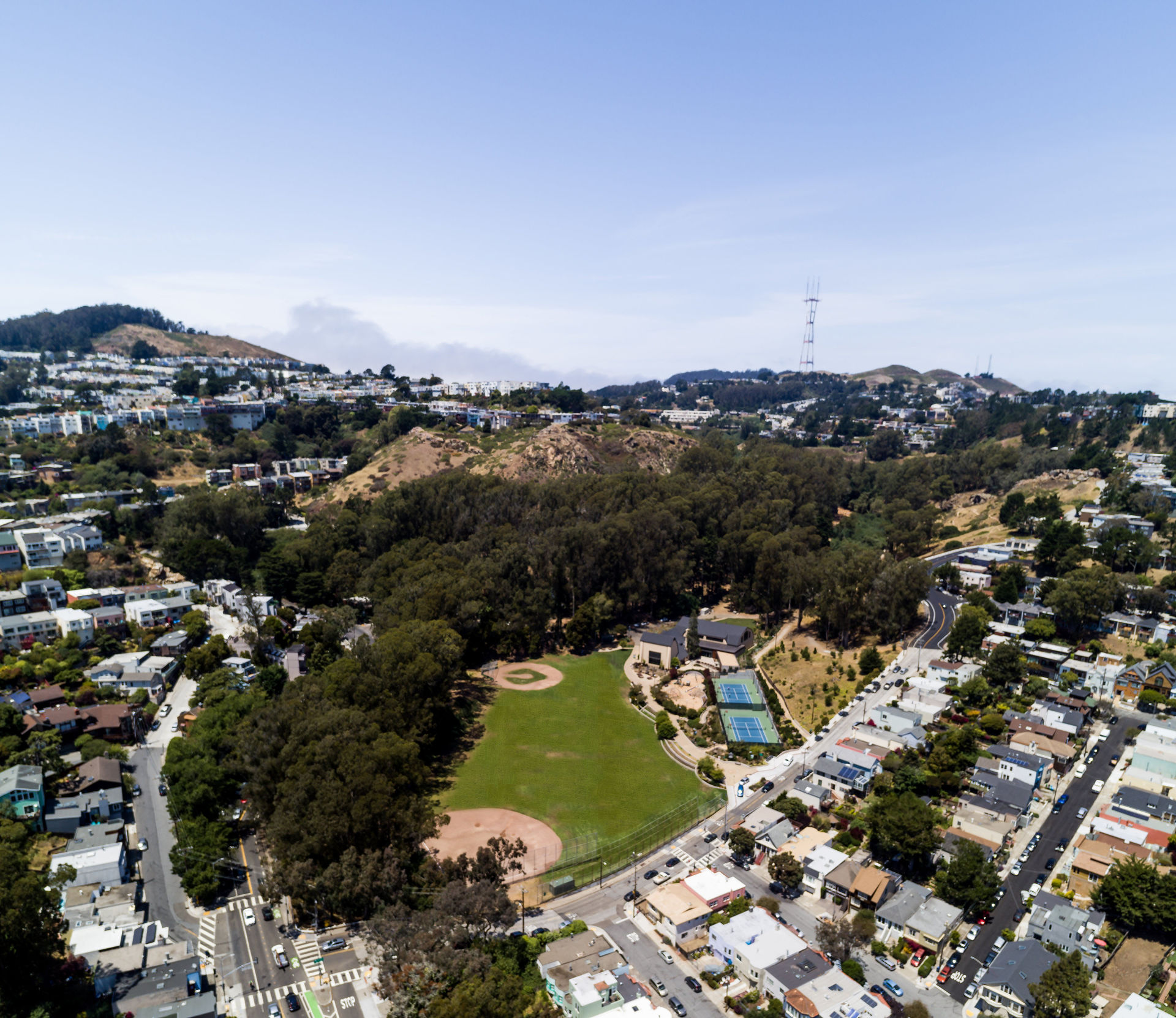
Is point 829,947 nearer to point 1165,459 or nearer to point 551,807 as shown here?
point 551,807

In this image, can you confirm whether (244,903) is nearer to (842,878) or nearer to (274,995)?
(274,995)

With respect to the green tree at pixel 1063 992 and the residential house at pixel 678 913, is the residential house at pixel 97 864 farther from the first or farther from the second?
the green tree at pixel 1063 992

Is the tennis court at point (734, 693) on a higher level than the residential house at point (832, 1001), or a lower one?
higher

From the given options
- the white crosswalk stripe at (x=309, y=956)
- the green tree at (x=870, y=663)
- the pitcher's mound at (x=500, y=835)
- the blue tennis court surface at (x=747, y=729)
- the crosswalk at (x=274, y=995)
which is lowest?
Answer: the white crosswalk stripe at (x=309, y=956)

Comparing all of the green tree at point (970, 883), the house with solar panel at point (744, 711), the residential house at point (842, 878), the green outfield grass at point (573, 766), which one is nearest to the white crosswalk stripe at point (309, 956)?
the green outfield grass at point (573, 766)

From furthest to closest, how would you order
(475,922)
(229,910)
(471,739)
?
(471,739), (229,910), (475,922)

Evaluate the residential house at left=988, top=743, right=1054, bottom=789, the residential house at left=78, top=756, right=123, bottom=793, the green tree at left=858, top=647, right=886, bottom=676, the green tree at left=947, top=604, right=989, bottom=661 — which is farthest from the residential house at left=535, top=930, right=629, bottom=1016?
the green tree at left=947, top=604, right=989, bottom=661

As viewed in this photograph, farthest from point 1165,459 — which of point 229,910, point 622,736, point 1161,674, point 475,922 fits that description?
point 229,910

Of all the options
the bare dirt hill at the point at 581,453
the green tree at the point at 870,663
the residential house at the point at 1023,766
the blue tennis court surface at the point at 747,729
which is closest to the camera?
the residential house at the point at 1023,766
